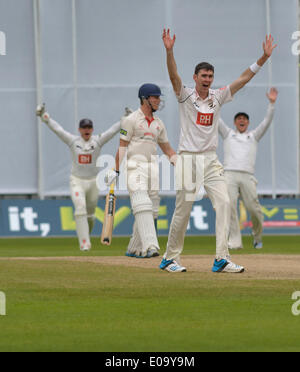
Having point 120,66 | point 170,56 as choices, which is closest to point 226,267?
point 170,56

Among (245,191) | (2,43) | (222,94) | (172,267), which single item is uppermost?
(2,43)

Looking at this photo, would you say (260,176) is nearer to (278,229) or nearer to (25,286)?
(278,229)

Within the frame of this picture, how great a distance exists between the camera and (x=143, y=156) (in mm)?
13680

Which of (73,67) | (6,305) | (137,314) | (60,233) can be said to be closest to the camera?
(137,314)

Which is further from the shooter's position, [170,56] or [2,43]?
[2,43]

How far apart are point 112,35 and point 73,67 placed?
1447 mm

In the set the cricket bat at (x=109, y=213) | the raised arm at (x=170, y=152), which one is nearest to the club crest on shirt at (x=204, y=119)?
the raised arm at (x=170, y=152)

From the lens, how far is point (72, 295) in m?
9.43

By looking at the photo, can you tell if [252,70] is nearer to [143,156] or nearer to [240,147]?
[143,156]

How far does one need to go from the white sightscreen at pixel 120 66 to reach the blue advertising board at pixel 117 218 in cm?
401

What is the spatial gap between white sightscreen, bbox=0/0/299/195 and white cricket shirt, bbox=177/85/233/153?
16500mm

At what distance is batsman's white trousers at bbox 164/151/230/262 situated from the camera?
11.3m

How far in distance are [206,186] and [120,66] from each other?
673 inches
